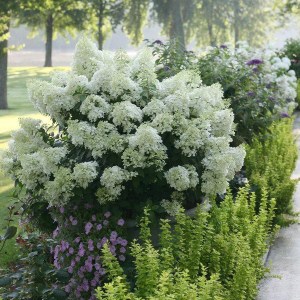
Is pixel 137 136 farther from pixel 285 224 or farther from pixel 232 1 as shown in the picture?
pixel 232 1

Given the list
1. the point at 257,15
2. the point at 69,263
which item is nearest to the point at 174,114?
the point at 69,263

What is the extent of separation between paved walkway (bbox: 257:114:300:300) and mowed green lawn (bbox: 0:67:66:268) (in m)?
2.27

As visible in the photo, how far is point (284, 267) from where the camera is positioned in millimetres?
5281

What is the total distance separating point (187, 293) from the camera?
312 cm

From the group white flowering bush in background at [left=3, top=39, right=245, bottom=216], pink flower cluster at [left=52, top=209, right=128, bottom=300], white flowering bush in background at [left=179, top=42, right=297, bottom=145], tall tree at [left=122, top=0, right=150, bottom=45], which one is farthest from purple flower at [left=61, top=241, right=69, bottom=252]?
tall tree at [left=122, top=0, right=150, bottom=45]

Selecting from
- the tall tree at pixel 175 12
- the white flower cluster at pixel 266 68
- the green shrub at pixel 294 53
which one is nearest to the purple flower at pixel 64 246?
the white flower cluster at pixel 266 68

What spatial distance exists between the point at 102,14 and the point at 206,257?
32.7 metres

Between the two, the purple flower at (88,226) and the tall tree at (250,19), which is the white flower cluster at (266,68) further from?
the tall tree at (250,19)

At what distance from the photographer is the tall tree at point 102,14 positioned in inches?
1398

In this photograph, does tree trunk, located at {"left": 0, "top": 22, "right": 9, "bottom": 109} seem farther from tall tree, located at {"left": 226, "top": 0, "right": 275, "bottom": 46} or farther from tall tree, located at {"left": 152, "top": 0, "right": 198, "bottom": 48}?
tall tree, located at {"left": 226, "top": 0, "right": 275, "bottom": 46}

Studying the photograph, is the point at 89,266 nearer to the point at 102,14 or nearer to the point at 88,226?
the point at 88,226

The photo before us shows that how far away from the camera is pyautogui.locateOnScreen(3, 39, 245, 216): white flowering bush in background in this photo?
4.70 meters

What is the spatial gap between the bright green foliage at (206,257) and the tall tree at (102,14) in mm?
30924

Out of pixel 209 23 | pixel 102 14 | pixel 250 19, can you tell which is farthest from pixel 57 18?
pixel 250 19
